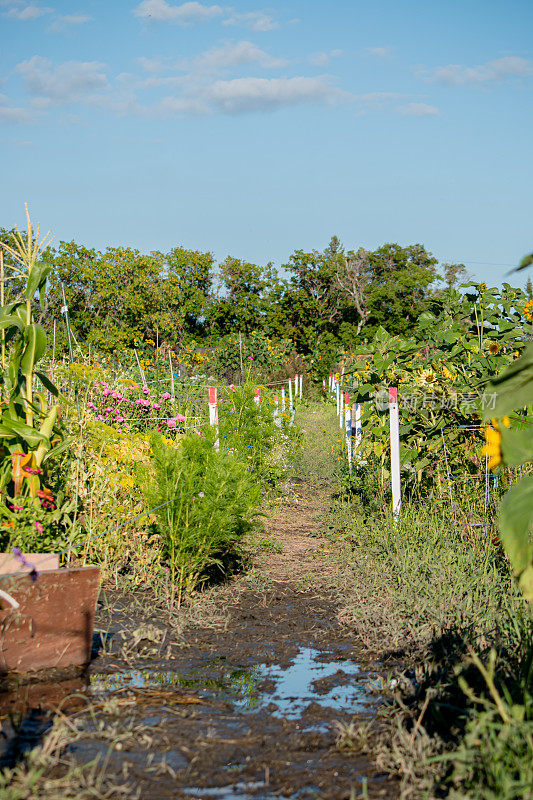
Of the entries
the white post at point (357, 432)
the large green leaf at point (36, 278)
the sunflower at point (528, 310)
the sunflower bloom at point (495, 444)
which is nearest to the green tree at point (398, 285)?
the white post at point (357, 432)

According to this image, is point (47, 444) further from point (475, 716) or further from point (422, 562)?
point (475, 716)

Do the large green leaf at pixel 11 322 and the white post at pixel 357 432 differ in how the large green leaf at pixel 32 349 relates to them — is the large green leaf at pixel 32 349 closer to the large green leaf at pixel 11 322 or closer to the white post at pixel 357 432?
the large green leaf at pixel 11 322

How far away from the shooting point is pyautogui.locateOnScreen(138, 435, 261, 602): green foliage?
4707mm

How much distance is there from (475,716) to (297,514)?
5624mm

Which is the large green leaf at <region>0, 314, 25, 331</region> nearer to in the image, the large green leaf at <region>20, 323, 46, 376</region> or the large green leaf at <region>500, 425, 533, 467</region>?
the large green leaf at <region>20, 323, 46, 376</region>

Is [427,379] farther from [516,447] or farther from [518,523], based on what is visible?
[518,523]

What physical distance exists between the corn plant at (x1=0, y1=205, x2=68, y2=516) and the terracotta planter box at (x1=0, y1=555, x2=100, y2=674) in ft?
2.61

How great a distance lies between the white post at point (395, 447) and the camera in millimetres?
6066

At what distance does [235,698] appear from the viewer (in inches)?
130

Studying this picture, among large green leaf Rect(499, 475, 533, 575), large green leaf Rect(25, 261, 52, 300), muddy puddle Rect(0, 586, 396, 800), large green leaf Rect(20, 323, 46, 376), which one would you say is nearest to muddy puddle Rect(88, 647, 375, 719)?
muddy puddle Rect(0, 586, 396, 800)

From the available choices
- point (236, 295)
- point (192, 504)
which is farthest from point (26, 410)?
point (236, 295)

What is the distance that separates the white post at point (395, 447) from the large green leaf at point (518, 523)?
13.3 ft

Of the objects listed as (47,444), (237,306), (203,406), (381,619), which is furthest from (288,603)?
(237,306)

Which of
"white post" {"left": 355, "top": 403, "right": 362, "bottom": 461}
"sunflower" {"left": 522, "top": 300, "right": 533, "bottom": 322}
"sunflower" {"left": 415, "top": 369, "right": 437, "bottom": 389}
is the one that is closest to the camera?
"sunflower" {"left": 522, "top": 300, "right": 533, "bottom": 322}
